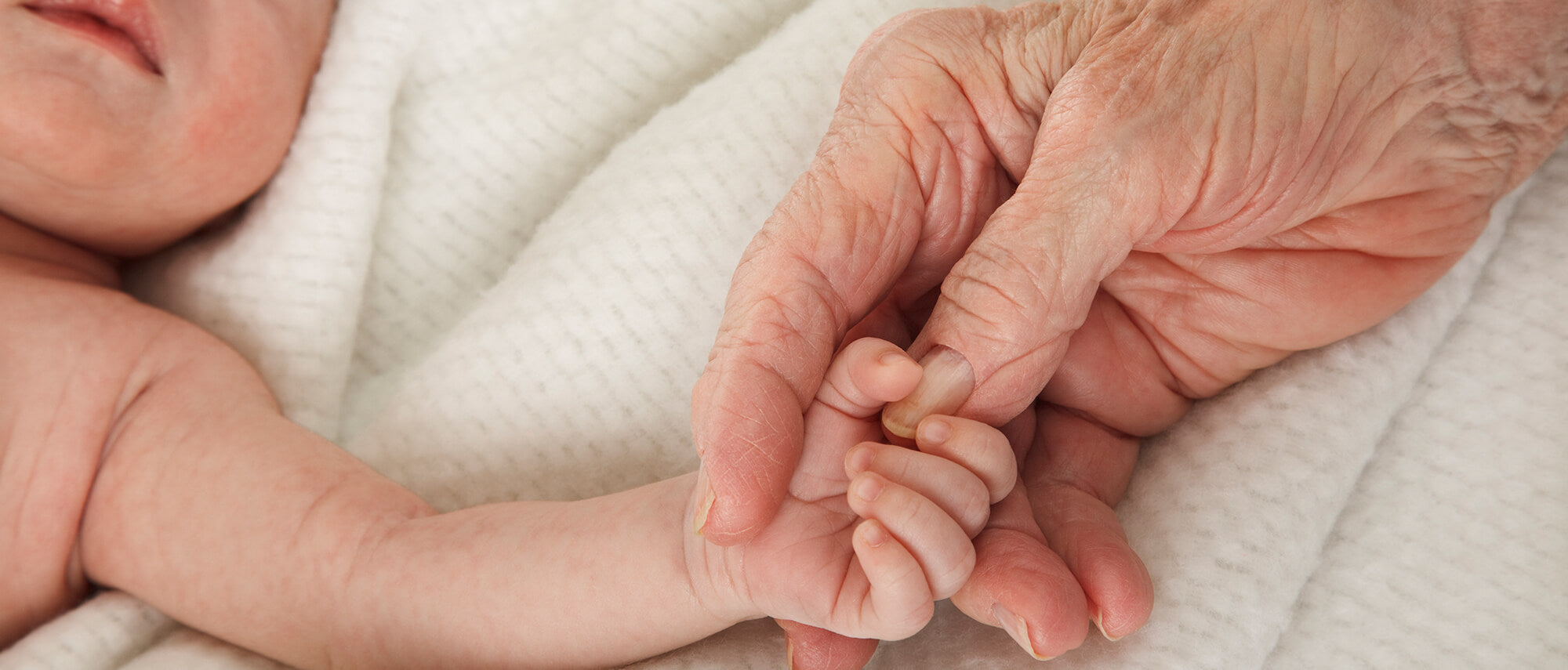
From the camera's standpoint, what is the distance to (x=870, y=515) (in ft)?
2.21

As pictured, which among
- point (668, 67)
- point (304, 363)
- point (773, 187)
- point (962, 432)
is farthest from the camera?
point (668, 67)

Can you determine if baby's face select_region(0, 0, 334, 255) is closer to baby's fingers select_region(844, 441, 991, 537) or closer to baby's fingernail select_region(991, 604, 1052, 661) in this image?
baby's fingers select_region(844, 441, 991, 537)

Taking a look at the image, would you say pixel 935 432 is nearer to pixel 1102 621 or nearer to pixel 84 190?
pixel 1102 621

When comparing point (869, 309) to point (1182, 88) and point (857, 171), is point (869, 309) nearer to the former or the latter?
point (857, 171)

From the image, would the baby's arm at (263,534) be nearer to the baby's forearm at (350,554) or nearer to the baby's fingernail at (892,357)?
the baby's forearm at (350,554)

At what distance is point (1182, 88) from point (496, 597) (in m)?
0.73

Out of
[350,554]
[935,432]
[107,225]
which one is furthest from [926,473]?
[107,225]

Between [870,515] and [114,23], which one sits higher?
[114,23]

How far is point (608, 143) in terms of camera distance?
1.37 m

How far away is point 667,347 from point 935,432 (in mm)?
466

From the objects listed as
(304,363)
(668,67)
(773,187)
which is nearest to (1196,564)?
(773,187)

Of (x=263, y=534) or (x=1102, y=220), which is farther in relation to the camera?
(x=263, y=534)

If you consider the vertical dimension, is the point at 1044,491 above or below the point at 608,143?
below

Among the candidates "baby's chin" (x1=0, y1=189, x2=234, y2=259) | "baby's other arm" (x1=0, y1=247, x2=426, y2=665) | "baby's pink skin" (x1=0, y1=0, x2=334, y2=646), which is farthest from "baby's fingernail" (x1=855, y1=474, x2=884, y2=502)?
"baby's chin" (x1=0, y1=189, x2=234, y2=259)
